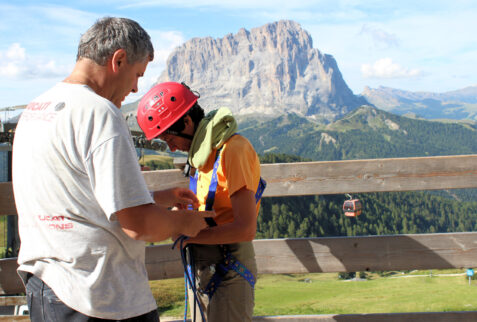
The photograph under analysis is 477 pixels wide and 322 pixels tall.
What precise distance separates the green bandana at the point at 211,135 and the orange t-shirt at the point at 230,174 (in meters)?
0.05

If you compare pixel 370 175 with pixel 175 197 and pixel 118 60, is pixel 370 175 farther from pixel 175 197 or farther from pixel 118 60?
pixel 118 60

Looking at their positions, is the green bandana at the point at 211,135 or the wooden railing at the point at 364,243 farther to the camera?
the wooden railing at the point at 364,243

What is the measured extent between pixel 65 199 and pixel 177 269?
7.43 ft

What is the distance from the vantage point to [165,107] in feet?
9.34

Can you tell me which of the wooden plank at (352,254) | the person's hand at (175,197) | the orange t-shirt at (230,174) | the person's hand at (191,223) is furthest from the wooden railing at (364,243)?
the person's hand at (191,223)

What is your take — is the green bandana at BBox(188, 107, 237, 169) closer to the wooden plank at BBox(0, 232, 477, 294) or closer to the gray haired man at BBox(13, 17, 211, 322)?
the gray haired man at BBox(13, 17, 211, 322)

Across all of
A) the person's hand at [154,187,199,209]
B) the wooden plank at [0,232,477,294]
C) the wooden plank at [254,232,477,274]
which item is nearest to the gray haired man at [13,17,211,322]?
the person's hand at [154,187,199,209]

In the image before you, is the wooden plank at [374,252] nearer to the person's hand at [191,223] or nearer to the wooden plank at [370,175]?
the wooden plank at [370,175]

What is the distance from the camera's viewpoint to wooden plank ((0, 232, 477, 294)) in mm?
3939

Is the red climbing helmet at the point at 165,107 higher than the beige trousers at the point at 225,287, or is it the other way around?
the red climbing helmet at the point at 165,107

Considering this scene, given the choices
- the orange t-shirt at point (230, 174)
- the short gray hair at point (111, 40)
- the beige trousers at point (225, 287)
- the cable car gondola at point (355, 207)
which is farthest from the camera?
the cable car gondola at point (355, 207)

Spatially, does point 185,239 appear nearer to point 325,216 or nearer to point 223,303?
point 223,303

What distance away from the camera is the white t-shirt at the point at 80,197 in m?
1.78

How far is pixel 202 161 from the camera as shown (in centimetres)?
273
